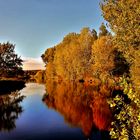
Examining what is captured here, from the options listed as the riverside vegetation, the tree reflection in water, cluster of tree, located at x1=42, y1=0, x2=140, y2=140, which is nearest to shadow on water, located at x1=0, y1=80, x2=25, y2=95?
the riverside vegetation

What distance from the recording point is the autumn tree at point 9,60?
349ft

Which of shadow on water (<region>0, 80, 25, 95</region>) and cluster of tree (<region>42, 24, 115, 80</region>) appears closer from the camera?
shadow on water (<region>0, 80, 25, 95</region>)

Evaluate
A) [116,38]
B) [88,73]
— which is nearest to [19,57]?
[88,73]

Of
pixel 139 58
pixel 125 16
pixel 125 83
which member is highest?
pixel 125 16

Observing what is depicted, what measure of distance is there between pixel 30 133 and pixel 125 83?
2034cm

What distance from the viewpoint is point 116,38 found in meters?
34.1

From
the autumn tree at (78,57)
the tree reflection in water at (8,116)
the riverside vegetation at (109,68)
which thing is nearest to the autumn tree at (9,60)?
the riverside vegetation at (109,68)

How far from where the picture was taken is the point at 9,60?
107 m

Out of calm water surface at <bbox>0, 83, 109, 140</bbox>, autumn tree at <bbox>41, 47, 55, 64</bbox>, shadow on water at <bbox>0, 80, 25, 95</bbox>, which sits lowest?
calm water surface at <bbox>0, 83, 109, 140</bbox>

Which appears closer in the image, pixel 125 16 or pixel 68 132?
pixel 68 132

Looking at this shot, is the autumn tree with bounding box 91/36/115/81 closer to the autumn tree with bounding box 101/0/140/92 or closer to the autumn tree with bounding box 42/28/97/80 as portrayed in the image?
the autumn tree with bounding box 42/28/97/80

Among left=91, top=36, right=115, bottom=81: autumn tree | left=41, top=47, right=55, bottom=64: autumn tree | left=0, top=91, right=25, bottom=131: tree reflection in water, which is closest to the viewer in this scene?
left=0, top=91, right=25, bottom=131: tree reflection in water

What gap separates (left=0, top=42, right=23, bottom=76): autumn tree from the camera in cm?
10626

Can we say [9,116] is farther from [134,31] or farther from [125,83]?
[125,83]
